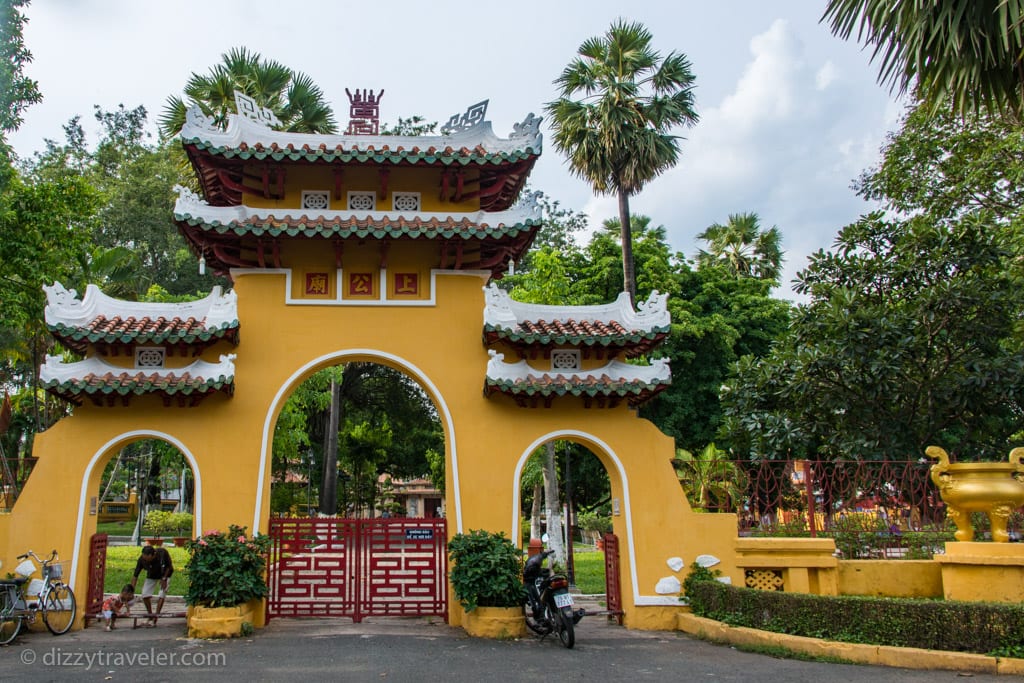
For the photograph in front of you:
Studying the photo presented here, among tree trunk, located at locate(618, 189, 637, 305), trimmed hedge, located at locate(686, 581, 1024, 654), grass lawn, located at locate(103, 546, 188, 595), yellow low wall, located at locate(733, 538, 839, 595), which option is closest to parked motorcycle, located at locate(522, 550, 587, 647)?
trimmed hedge, located at locate(686, 581, 1024, 654)

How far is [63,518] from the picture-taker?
10812 millimetres

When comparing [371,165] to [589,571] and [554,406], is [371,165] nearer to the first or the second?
[554,406]

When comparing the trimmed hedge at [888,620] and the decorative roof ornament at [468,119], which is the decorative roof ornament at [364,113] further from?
the trimmed hedge at [888,620]

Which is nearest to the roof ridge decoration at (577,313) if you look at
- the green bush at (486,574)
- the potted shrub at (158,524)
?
the green bush at (486,574)

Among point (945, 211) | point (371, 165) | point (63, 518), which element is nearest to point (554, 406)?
point (371, 165)

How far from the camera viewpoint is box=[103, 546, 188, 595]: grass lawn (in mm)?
17062

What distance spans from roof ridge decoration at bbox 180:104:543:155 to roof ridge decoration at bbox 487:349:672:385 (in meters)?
3.30

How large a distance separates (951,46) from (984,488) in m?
5.45

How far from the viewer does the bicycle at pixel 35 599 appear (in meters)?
9.83

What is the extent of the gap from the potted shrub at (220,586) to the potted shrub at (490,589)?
2.65m

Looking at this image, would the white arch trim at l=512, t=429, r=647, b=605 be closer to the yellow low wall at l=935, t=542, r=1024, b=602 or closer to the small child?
the yellow low wall at l=935, t=542, r=1024, b=602

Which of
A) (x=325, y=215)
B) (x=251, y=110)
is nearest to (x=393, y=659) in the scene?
(x=325, y=215)

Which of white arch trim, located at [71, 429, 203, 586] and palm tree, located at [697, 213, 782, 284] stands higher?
palm tree, located at [697, 213, 782, 284]

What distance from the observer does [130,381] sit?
10.6 meters
